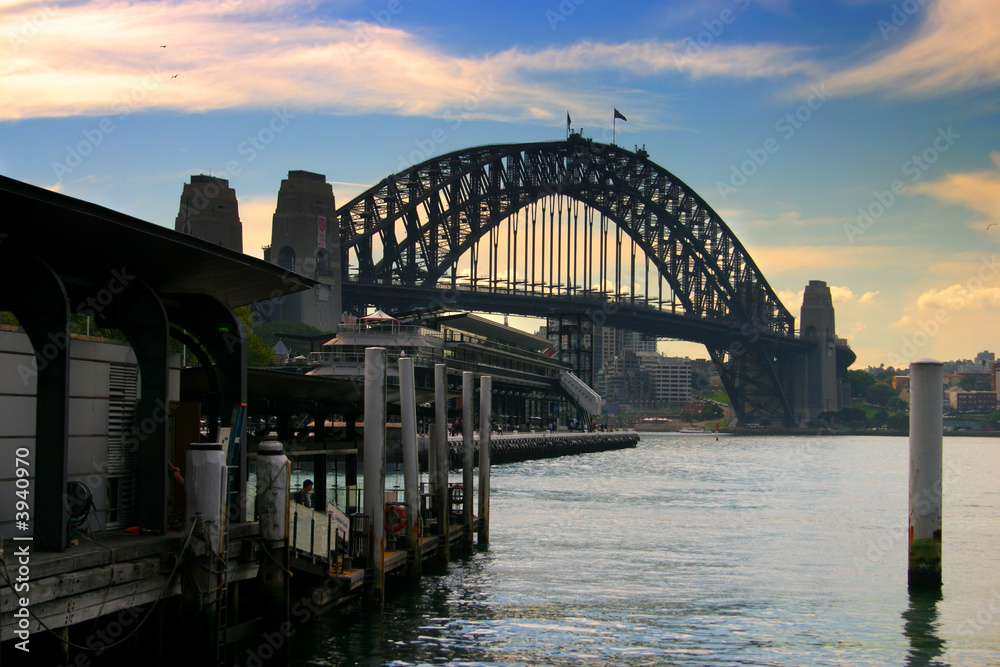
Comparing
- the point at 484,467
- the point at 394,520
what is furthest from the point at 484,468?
the point at 394,520

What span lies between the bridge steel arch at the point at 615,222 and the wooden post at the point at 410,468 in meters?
92.4

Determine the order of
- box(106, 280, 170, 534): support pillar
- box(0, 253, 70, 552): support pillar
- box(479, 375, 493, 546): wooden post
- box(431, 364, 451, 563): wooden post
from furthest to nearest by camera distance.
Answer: box(479, 375, 493, 546): wooden post < box(431, 364, 451, 563): wooden post < box(106, 280, 170, 534): support pillar < box(0, 253, 70, 552): support pillar

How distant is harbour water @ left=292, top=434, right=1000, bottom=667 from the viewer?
17094mm

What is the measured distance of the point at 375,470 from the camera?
1830 cm

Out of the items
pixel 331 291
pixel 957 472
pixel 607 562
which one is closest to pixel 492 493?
pixel 607 562

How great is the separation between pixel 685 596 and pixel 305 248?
281ft

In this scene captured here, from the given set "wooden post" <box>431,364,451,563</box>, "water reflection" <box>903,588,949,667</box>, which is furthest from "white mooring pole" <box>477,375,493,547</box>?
"water reflection" <box>903,588,949,667</box>

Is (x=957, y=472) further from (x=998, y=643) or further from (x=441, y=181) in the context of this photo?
(x=441, y=181)

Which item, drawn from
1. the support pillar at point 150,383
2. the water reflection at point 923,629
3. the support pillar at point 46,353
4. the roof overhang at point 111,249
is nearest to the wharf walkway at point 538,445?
the water reflection at point 923,629

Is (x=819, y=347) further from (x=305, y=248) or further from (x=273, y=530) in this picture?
(x=273, y=530)

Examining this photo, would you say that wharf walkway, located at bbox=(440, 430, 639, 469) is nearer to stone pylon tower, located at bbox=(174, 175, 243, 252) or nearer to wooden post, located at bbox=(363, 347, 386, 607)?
stone pylon tower, located at bbox=(174, 175, 243, 252)

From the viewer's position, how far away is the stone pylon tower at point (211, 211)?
9419 centimetres

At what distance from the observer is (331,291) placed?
105125 mm

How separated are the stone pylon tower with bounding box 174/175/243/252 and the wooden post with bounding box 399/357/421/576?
75.0m
